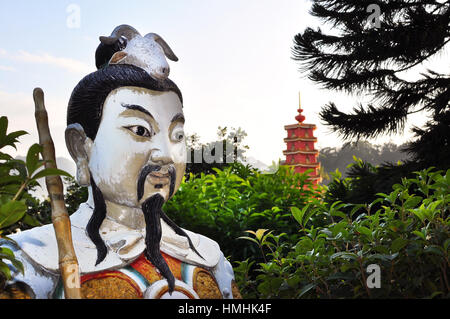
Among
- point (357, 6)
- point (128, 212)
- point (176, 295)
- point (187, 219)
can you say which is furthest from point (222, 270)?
point (357, 6)

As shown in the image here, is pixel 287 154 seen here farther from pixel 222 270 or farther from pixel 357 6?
pixel 222 270

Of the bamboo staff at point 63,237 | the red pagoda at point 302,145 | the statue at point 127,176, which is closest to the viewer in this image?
the bamboo staff at point 63,237

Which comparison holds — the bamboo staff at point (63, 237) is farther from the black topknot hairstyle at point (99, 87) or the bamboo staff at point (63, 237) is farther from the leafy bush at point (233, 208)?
the leafy bush at point (233, 208)

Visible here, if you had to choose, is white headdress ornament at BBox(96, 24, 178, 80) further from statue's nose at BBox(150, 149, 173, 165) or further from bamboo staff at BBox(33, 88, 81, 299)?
bamboo staff at BBox(33, 88, 81, 299)

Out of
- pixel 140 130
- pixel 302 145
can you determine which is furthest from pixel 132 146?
pixel 302 145

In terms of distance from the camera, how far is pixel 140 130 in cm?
167

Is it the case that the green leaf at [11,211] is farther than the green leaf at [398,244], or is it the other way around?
the green leaf at [398,244]

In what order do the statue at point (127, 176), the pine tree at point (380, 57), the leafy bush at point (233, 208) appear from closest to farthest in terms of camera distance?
the statue at point (127, 176), the leafy bush at point (233, 208), the pine tree at point (380, 57)

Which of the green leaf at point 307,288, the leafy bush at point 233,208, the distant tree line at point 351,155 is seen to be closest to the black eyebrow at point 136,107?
the green leaf at point 307,288

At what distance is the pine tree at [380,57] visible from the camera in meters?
→ 6.14

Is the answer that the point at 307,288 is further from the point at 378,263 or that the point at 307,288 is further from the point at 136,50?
the point at 136,50

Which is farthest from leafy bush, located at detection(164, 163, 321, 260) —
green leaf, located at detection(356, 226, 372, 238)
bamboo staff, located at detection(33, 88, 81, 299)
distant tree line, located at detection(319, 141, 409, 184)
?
distant tree line, located at detection(319, 141, 409, 184)

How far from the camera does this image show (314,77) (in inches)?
261
